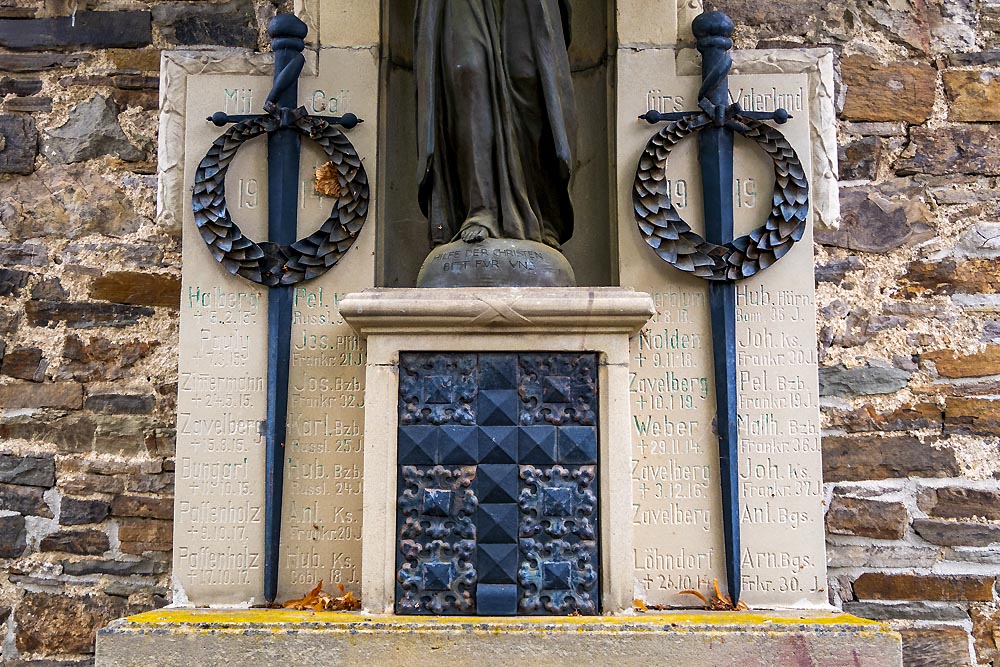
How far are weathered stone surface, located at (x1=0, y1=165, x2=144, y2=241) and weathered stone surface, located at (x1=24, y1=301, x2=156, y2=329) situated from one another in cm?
18

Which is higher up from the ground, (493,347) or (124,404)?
(493,347)

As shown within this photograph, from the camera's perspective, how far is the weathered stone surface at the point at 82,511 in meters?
3.36

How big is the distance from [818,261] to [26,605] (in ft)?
8.97

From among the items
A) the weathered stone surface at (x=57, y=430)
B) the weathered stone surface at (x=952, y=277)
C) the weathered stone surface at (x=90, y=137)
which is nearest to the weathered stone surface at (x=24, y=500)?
the weathered stone surface at (x=57, y=430)

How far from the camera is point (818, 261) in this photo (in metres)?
3.43

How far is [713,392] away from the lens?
3.10 metres

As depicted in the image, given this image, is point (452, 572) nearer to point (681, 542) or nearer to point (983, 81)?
point (681, 542)

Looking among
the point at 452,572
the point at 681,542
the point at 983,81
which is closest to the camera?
→ the point at 452,572

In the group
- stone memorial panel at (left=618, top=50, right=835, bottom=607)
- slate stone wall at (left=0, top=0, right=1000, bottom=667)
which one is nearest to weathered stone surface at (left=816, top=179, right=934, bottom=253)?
slate stone wall at (left=0, top=0, right=1000, bottom=667)

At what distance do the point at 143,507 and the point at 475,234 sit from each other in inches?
54.8

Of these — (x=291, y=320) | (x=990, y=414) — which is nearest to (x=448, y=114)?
(x=291, y=320)

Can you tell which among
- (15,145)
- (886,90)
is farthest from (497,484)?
(15,145)

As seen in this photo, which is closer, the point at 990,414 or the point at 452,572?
the point at 452,572

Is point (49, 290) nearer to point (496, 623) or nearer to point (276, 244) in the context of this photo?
point (276, 244)
